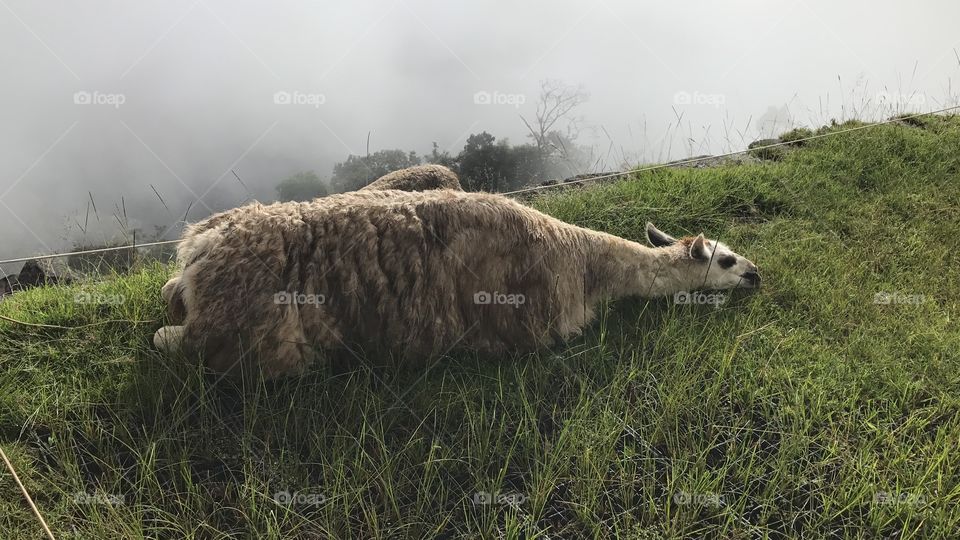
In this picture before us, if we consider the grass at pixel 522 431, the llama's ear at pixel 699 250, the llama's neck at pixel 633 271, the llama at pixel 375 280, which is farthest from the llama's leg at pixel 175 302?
the llama's ear at pixel 699 250

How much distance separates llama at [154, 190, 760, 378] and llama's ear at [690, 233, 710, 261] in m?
1.13

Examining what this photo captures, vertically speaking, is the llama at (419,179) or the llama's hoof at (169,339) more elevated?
the llama at (419,179)

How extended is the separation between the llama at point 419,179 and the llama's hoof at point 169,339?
8.59ft

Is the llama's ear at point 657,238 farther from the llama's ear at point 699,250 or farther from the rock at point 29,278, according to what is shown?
the rock at point 29,278

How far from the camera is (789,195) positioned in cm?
760

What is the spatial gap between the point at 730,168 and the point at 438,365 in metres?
5.78

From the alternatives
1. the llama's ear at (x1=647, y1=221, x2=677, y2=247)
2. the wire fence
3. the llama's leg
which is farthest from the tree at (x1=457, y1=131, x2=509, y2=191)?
the llama's leg

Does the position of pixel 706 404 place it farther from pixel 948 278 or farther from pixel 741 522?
pixel 948 278

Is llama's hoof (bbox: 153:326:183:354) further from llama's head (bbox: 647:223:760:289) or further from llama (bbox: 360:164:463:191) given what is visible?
llama's head (bbox: 647:223:760:289)

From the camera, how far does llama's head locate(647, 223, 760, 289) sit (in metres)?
5.52

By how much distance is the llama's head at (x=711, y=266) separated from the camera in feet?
18.1

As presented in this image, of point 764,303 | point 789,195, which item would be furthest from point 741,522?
point 789,195

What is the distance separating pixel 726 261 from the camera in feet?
18.3

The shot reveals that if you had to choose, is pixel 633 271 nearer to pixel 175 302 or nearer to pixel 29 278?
pixel 175 302
